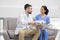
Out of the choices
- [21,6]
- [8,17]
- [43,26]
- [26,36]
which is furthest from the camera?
[21,6]

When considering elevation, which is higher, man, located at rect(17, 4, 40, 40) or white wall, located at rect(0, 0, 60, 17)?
white wall, located at rect(0, 0, 60, 17)

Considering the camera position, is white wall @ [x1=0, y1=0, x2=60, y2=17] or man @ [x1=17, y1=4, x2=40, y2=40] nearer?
man @ [x1=17, y1=4, x2=40, y2=40]

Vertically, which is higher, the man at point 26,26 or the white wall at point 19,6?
the white wall at point 19,6

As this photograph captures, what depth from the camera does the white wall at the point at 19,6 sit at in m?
4.82

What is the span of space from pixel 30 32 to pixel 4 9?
140 centimetres

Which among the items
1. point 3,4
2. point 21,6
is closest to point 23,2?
point 21,6

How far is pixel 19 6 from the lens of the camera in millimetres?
4965

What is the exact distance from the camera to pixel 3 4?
484cm

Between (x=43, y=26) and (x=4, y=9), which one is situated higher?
(x=4, y=9)

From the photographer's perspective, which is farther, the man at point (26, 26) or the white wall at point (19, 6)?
the white wall at point (19, 6)

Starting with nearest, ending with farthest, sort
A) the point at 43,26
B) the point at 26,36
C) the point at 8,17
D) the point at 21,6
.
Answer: the point at 43,26 → the point at 26,36 → the point at 8,17 → the point at 21,6

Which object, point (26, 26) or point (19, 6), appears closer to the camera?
point (26, 26)

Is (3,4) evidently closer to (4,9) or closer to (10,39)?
(4,9)

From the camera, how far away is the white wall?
15.8 ft
